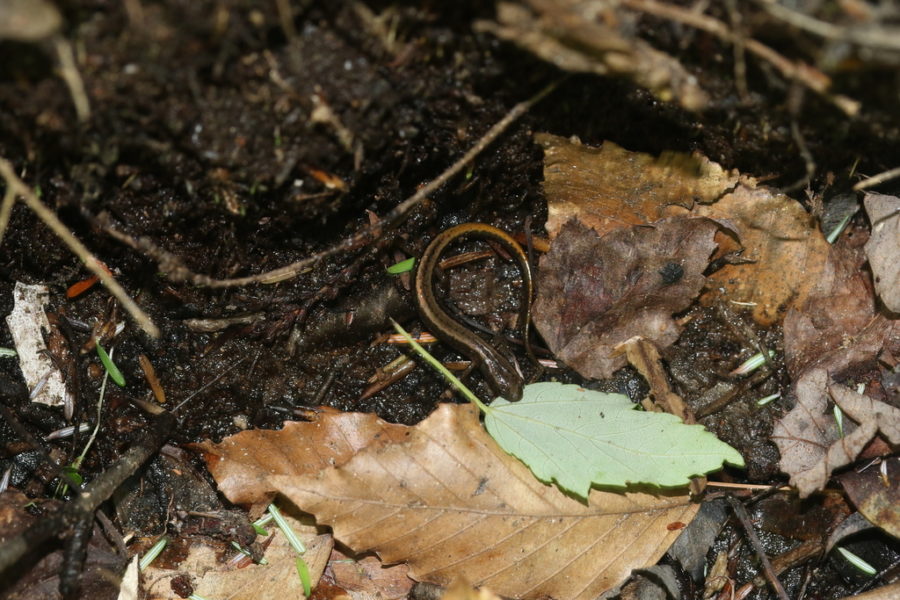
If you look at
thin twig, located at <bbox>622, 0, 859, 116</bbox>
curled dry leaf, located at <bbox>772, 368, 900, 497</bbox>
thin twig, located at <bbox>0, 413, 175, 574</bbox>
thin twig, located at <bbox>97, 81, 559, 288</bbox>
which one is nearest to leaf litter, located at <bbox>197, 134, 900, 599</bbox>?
curled dry leaf, located at <bbox>772, 368, 900, 497</bbox>

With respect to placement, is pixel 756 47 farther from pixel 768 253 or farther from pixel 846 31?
pixel 768 253

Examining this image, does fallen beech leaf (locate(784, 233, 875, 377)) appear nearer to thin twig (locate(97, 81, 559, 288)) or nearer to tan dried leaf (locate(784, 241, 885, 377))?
tan dried leaf (locate(784, 241, 885, 377))

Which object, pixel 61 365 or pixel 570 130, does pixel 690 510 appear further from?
pixel 61 365

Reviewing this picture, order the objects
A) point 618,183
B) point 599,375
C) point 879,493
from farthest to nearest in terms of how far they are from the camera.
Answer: point 599,375 → point 618,183 → point 879,493

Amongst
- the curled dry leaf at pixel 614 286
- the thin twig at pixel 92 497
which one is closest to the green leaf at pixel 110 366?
the thin twig at pixel 92 497

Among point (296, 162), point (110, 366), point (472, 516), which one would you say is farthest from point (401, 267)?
point (110, 366)
